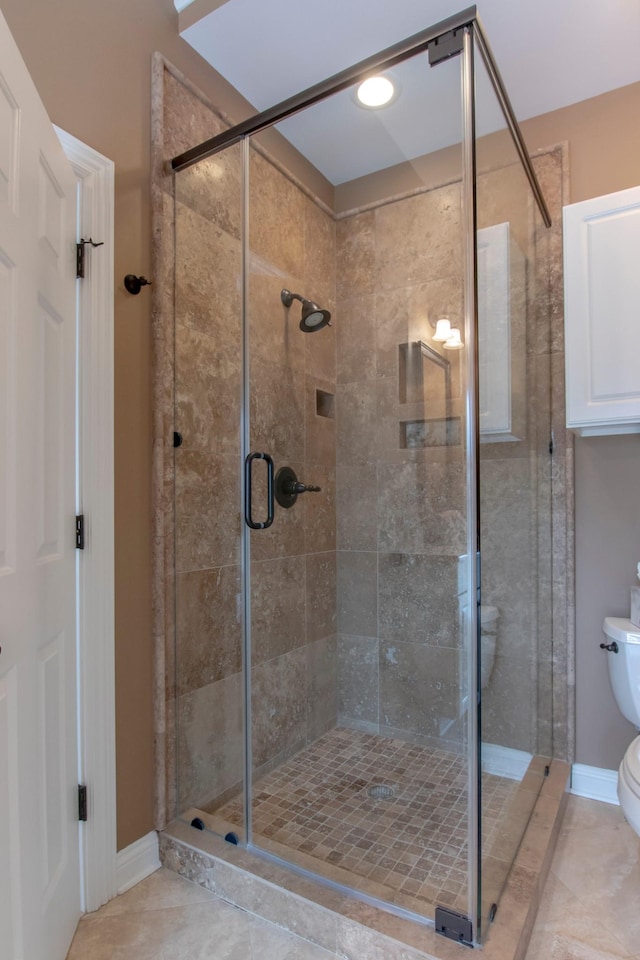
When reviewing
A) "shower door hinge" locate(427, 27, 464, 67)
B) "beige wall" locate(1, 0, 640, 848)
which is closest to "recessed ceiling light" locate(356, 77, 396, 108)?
"shower door hinge" locate(427, 27, 464, 67)

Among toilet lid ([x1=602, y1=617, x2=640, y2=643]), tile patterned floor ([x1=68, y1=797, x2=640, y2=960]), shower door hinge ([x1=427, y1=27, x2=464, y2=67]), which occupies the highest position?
shower door hinge ([x1=427, y1=27, x2=464, y2=67])

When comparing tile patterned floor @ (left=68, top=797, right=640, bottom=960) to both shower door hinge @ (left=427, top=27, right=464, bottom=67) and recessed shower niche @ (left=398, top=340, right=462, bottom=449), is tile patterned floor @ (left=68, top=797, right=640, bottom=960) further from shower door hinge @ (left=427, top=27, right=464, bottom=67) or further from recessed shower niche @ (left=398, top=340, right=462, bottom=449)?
shower door hinge @ (left=427, top=27, right=464, bottom=67)

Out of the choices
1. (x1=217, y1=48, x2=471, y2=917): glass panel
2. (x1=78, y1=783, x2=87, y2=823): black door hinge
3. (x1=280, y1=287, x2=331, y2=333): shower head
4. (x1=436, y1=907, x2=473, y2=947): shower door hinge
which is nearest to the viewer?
(x1=436, y1=907, x2=473, y2=947): shower door hinge

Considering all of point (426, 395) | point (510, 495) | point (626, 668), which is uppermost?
point (426, 395)

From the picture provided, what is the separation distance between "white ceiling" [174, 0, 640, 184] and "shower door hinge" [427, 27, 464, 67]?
0.35 feet

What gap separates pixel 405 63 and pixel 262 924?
2463mm

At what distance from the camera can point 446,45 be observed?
1.40m

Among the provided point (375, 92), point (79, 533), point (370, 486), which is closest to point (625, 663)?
point (370, 486)

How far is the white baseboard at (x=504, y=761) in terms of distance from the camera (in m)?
1.44

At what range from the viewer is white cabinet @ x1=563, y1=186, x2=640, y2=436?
6.21 ft

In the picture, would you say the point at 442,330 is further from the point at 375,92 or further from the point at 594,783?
the point at 594,783

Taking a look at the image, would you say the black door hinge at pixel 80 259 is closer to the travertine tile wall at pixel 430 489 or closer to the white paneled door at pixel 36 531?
the white paneled door at pixel 36 531

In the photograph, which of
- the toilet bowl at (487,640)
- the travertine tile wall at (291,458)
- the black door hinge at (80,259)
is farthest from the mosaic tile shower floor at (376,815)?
the black door hinge at (80,259)

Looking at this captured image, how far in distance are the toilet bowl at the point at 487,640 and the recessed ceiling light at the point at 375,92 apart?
1.63m
